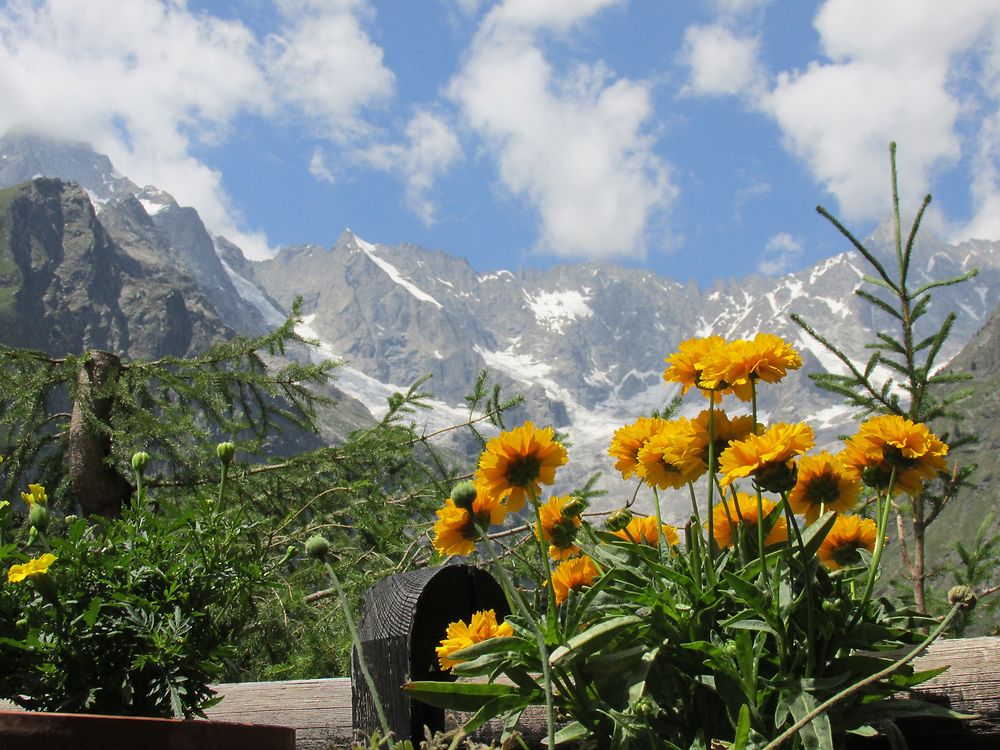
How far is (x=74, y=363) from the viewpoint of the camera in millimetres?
4238

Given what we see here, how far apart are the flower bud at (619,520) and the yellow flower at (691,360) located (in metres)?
0.22

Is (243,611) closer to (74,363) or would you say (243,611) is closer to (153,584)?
(153,584)

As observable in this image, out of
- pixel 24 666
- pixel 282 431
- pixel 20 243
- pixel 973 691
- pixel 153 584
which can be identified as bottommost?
pixel 973 691

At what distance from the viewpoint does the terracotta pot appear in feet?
2.91

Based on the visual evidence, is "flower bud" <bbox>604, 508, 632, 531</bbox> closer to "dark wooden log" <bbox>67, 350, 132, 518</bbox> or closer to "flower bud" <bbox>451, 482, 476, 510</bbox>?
"flower bud" <bbox>451, 482, 476, 510</bbox>

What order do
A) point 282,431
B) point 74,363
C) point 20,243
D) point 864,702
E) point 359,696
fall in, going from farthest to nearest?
point 20,243, point 282,431, point 74,363, point 359,696, point 864,702

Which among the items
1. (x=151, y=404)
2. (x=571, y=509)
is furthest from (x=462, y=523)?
(x=151, y=404)

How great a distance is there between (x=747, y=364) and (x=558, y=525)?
16.0 inches

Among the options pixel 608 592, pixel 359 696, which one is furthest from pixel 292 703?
pixel 608 592

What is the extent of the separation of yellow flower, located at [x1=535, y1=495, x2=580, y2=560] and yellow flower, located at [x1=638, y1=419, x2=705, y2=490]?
0.46 feet

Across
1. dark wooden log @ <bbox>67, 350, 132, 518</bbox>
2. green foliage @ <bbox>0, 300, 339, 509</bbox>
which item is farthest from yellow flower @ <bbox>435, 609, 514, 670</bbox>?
dark wooden log @ <bbox>67, 350, 132, 518</bbox>

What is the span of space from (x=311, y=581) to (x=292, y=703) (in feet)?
8.21

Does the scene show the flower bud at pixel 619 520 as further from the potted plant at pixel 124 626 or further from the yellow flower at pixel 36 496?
the yellow flower at pixel 36 496

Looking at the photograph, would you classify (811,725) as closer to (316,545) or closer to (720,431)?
(720,431)
